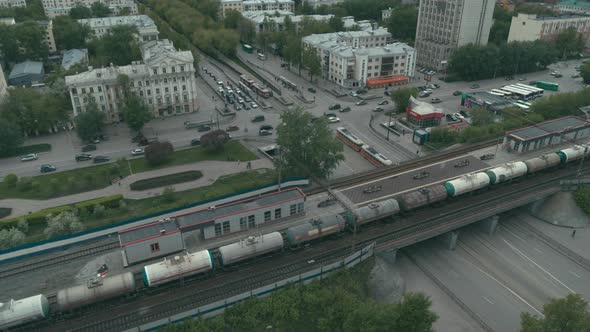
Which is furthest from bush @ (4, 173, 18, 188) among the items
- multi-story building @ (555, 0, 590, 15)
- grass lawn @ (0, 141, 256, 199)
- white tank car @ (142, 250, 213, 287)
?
multi-story building @ (555, 0, 590, 15)

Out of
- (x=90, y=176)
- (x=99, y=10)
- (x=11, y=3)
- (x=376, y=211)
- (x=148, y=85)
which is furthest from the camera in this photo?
(x=11, y=3)

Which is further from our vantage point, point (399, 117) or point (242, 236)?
point (399, 117)

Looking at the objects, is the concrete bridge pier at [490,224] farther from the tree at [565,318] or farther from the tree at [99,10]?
the tree at [99,10]

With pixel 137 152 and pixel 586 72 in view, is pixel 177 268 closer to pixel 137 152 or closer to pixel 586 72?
pixel 137 152

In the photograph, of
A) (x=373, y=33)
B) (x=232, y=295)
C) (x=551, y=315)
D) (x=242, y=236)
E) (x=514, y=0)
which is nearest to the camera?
(x=551, y=315)

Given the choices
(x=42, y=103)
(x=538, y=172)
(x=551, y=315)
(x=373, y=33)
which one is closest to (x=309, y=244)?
(x=551, y=315)

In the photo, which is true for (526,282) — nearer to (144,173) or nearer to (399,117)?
(399,117)

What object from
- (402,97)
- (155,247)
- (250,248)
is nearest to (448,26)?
(402,97)
